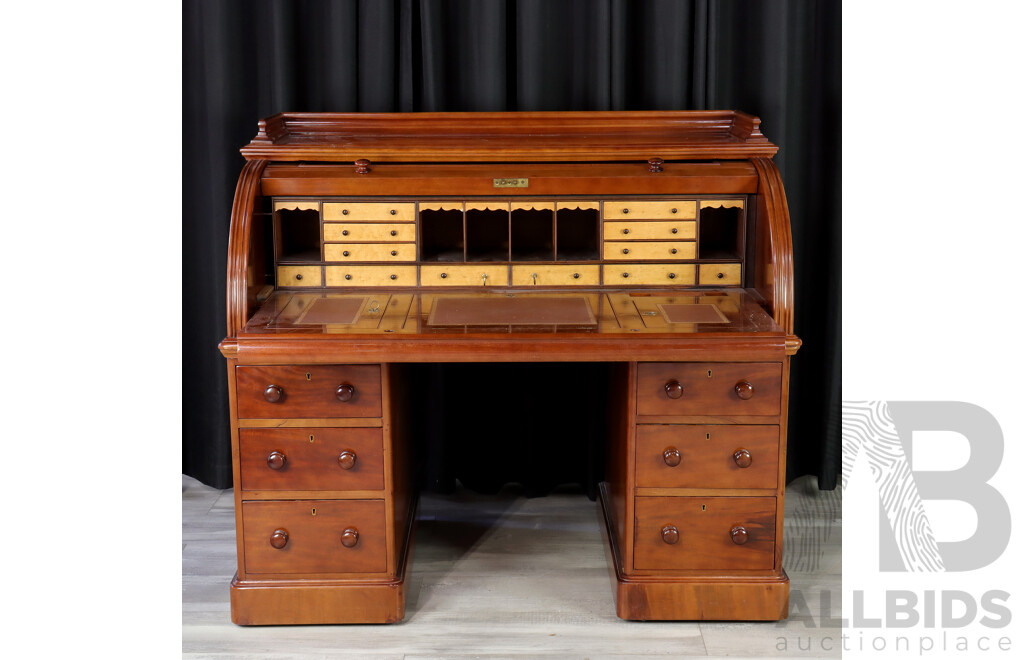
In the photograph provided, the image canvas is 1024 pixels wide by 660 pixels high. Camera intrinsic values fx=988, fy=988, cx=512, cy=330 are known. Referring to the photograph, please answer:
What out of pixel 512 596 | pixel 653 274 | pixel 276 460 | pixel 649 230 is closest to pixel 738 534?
Answer: pixel 512 596

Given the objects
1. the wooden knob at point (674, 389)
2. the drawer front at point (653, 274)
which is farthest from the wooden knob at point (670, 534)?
the drawer front at point (653, 274)

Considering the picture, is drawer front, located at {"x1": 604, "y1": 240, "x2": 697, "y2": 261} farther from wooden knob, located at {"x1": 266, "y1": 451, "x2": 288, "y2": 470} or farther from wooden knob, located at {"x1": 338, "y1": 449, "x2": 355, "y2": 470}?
wooden knob, located at {"x1": 266, "y1": 451, "x2": 288, "y2": 470}

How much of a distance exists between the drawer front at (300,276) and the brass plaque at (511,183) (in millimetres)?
608

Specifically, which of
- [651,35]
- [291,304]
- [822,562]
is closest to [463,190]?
[291,304]

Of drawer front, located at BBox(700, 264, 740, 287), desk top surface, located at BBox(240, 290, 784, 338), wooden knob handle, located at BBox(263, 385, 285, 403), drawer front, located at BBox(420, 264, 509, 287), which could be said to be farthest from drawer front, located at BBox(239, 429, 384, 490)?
drawer front, located at BBox(700, 264, 740, 287)

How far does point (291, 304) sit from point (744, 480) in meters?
1.38

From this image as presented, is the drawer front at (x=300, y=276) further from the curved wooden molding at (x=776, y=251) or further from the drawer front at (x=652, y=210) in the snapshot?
the curved wooden molding at (x=776, y=251)

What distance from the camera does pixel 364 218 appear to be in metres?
2.97

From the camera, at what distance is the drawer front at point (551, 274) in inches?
119

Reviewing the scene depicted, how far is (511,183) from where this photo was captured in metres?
2.90

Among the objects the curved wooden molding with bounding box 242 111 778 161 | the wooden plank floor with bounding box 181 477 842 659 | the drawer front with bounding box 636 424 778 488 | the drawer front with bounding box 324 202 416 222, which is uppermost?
the curved wooden molding with bounding box 242 111 778 161

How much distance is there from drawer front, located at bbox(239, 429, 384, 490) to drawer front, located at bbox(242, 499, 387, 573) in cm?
5

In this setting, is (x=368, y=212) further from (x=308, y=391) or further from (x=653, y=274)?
(x=653, y=274)

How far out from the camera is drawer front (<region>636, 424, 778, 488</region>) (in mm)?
2723
